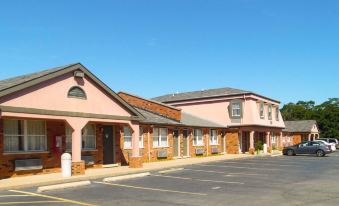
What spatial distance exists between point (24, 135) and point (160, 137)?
12.5 meters

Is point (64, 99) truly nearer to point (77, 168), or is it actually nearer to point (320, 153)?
point (77, 168)

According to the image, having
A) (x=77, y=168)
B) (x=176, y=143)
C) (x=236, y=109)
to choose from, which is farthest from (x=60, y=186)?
(x=236, y=109)

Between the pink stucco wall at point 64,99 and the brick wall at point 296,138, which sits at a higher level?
the pink stucco wall at point 64,99

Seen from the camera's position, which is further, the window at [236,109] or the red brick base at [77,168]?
the window at [236,109]

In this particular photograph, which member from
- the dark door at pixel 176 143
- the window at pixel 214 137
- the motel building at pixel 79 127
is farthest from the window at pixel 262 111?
the dark door at pixel 176 143

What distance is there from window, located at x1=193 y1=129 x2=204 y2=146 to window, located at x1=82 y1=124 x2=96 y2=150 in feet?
44.1

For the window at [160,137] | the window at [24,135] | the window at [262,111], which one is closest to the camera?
the window at [24,135]

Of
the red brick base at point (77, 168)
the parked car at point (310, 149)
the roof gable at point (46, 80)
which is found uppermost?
the roof gable at point (46, 80)

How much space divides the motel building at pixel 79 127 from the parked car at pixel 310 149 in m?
8.88

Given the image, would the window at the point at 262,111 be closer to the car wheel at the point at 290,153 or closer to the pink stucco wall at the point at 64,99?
the car wheel at the point at 290,153

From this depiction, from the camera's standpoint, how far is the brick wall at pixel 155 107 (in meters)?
33.8

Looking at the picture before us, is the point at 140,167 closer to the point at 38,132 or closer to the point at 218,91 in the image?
the point at 38,132

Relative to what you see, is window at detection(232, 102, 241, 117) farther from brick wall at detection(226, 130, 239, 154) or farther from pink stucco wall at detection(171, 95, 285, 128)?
brick wall at detection(226, 130, 239, 154)

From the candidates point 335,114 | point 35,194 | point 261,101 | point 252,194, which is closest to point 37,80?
point 35,194
